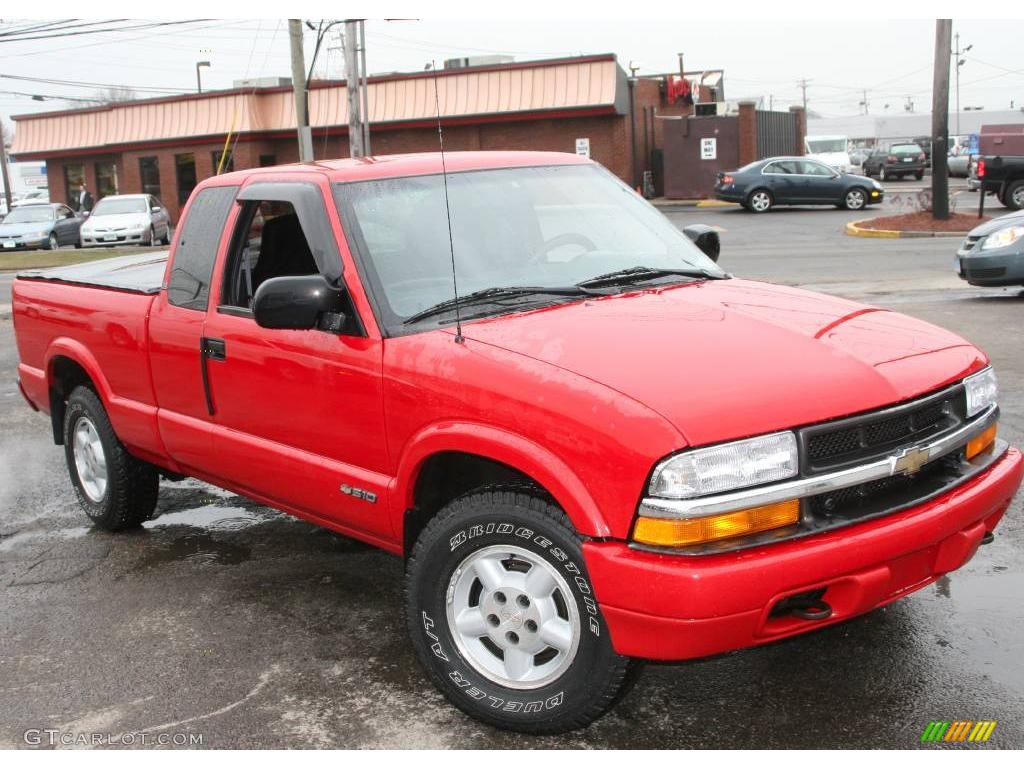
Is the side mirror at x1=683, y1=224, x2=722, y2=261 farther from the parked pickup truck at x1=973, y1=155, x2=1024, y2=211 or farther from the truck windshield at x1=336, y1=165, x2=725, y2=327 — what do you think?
the parked pickup truck at x1=973, y1=155, x2=1024, y2=211

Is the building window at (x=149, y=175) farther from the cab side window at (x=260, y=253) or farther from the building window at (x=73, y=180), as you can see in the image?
the cab side window at (x=260, y=253)

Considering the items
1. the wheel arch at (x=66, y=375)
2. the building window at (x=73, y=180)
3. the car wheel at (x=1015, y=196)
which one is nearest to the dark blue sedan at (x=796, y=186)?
the car wheel at (x=1015, y=196)

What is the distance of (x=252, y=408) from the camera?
457 cm

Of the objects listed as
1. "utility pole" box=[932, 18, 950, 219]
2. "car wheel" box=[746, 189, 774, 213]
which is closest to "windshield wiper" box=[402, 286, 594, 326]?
"utility pole" box=[932, 18, 950, 219]

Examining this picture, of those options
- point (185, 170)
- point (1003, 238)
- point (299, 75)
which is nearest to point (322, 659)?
point (1003, 238)

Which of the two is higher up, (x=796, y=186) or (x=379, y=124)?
(x=379, y=124)

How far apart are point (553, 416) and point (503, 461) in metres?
0.24

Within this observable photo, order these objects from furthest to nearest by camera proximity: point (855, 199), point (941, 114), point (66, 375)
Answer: point (855, 199), point (941, 114), point (66, 375)

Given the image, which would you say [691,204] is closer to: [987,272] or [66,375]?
[987,272]

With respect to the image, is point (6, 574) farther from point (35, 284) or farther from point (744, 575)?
point (744, 575)

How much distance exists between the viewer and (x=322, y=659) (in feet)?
13.7

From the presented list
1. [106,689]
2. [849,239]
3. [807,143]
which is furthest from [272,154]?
[106,689]

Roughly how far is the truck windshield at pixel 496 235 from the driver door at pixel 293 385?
162 mm

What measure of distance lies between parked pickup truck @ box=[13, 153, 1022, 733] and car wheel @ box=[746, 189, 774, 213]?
28.4 meters
